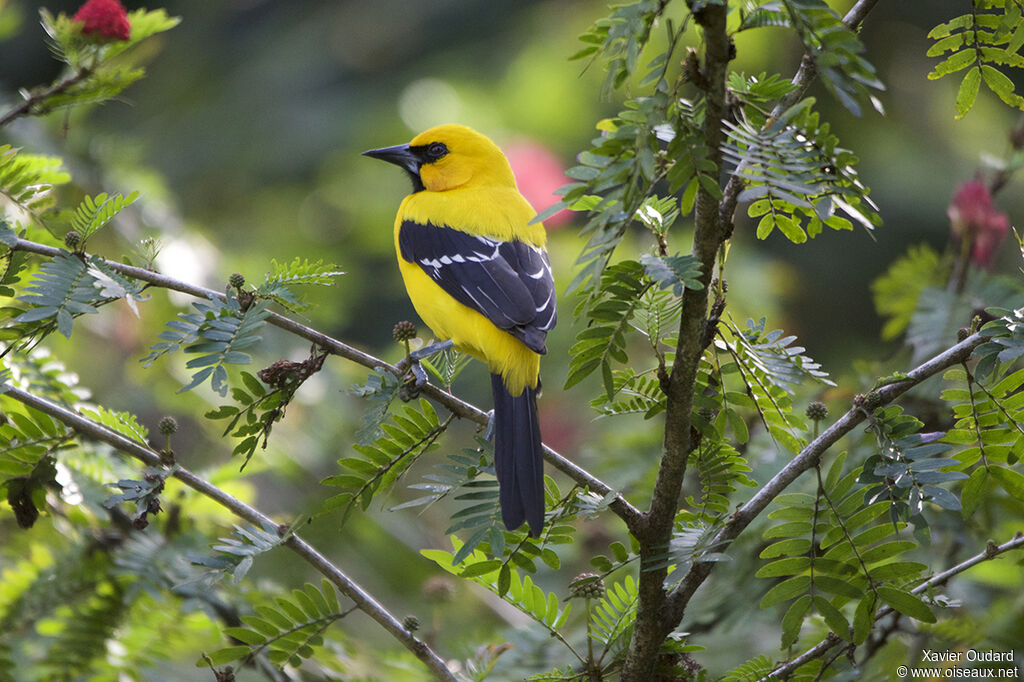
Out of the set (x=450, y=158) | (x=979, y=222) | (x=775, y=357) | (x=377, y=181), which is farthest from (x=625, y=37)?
(x=377, y=181)

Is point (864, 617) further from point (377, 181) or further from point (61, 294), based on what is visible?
point (377, 181)

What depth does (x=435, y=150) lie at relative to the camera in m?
3.73

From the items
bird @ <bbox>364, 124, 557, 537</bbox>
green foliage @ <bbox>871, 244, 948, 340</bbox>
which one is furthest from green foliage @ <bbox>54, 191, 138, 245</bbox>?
green foliage @ <bbox>871, 244, 948, 340</bbox>

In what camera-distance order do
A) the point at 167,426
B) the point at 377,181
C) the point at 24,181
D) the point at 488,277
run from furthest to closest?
the point at 377,181, the point at 488,277, the point at 24,181, the point at 167,426

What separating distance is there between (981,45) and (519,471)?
123 cm

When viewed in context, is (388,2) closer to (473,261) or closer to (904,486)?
(473,261)

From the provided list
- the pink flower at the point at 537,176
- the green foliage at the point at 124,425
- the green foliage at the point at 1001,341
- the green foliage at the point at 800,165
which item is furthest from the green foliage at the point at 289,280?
the pink flower at the point at 537,176

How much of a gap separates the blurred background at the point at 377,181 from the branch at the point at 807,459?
81 cm

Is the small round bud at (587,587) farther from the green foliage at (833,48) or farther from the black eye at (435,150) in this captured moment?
the black eye at (435,150)

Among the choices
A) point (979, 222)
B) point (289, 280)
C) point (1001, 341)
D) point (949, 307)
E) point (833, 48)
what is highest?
point (979, 222)

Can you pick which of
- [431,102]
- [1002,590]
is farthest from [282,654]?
[431,102]

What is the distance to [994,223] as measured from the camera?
285 cm

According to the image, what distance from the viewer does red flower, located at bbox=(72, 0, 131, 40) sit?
2.11 m

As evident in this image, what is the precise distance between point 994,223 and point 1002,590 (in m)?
1.19
